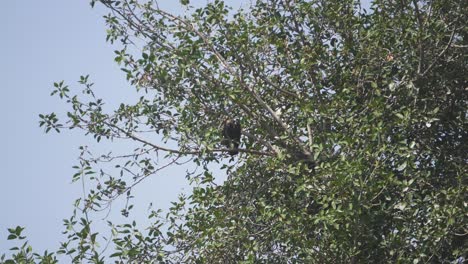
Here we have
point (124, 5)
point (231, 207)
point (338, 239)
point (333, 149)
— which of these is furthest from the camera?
point (124, 5)

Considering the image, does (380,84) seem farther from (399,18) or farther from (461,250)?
(461,250)

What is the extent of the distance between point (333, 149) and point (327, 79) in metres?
1.54

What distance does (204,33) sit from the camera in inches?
337

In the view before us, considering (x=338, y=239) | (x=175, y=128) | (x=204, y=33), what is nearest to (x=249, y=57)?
(x=204, y=33)

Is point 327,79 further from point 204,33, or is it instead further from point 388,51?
point 204,33

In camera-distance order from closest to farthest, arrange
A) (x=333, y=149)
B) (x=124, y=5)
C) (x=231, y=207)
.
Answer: (x=333, y=149)
(x=231, y=207)
(x=124, y=5)

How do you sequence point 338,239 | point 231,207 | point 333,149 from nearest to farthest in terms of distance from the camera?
point 338,239 → point 333,149 → point 231,207

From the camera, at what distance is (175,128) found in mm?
8469

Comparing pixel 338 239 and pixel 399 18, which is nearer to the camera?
pixel 338 239

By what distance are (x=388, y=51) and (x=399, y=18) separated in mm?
393

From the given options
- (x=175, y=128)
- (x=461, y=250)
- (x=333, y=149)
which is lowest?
(x=461, y=250)

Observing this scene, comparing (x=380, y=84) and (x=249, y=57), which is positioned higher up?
(x=249, y=57)

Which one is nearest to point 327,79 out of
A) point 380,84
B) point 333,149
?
point 380,84

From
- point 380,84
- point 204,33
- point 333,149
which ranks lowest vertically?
point 333,149
